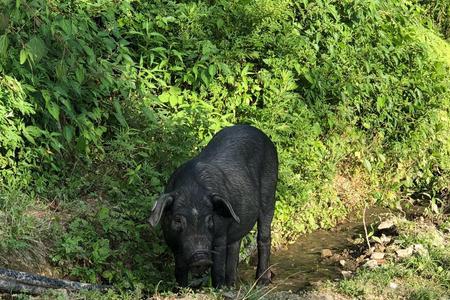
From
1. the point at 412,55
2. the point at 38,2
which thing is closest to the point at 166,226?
the point at 38,2

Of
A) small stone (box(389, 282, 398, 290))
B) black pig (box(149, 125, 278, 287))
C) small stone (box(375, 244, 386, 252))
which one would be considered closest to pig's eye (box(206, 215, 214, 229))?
black pig (box(149, 125, 278, 287))

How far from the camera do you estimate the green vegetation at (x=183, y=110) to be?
20.7 ft

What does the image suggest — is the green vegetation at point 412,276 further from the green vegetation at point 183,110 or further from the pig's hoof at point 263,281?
the green vegetation at point 183,110

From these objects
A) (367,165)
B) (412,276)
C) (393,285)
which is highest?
(393,285)

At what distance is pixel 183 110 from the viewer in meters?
8.09

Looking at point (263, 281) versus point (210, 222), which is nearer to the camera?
point (210, 222)

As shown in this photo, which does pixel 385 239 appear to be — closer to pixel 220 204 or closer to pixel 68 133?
pixel 220 204

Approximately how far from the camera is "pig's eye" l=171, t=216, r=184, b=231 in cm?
549

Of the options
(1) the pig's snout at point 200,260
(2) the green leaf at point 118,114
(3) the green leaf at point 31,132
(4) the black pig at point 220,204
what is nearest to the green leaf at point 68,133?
(3) the green leaf at point 31,132

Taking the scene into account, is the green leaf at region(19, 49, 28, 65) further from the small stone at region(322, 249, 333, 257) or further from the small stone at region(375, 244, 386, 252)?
the small stone at region(375, 244, 386, 252)

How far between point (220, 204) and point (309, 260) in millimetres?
2657

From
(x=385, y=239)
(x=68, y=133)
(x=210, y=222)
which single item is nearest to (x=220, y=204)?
(x=210, y=222)

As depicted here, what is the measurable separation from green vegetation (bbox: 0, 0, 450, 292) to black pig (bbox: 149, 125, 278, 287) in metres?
0.56

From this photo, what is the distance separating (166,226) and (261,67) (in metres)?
4.19
